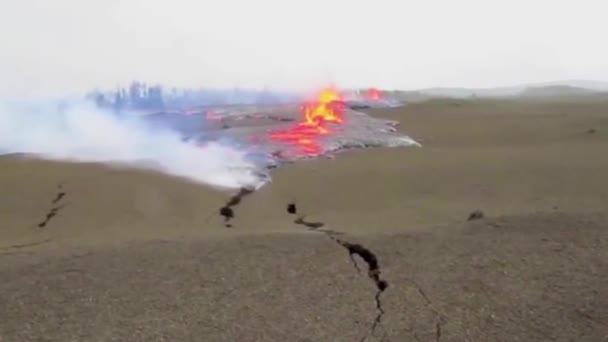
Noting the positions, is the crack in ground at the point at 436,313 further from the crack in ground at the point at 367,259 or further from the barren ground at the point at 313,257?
the crack in ground at the point at 367,259

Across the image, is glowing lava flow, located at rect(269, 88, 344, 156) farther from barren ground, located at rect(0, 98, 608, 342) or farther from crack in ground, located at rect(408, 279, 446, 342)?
crack in ground, located at rect(408, 279, 446, 342)

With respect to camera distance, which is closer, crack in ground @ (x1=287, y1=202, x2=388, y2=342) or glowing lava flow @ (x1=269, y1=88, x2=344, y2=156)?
crack in ground @ (x1=287, y1=202, x2=388, y2=342)

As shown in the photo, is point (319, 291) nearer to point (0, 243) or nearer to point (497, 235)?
point (497, 235)

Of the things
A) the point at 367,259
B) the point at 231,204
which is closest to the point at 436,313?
the point at 367,259

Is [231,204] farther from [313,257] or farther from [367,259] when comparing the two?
[367,259]

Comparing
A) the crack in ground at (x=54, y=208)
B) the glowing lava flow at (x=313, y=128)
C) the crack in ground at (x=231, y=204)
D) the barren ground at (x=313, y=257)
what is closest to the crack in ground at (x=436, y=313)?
the barren ground at (x=313, y=257)

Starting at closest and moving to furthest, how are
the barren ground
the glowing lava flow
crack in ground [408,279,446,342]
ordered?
crack in ground [408,279,446,342] → the barren ground → the glowing lava flow

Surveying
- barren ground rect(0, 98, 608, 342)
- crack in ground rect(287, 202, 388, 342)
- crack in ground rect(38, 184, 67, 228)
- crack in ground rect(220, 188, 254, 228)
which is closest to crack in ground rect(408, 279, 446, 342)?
barren ground rect(0, 98, 608, 342)

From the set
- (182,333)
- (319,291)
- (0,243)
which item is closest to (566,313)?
(319,291)
